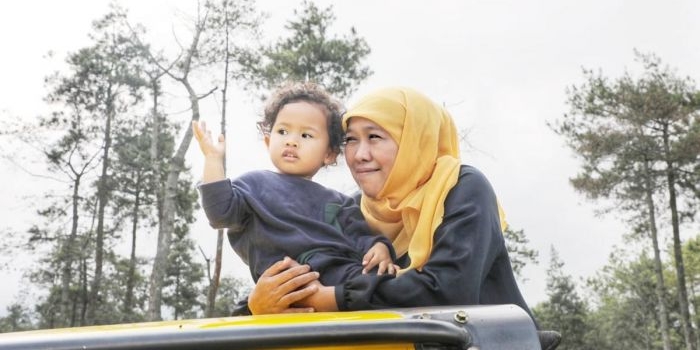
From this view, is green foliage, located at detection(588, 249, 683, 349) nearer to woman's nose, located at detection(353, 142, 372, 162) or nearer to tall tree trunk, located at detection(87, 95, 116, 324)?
tall tree trunk, located at detection(87, 95, 116, 324)

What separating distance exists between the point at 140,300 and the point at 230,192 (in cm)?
3457

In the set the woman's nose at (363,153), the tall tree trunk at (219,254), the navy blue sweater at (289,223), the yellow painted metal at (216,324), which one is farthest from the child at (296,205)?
the tall tree trunk at (219,254)

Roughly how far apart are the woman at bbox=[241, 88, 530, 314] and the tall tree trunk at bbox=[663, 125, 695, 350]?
24.4 m

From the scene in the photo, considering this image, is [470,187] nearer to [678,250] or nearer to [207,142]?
[207,142]

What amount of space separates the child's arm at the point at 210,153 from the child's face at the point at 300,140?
199mm

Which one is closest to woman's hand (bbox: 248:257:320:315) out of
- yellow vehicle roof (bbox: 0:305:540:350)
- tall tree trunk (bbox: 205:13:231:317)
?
yellow vehicle roof (bbox: 0:305:540:350)

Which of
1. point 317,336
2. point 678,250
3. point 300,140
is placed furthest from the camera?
point 678,250

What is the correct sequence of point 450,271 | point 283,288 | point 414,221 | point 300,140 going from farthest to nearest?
point 300,140
point 414,221
point 283,288
point 450,271

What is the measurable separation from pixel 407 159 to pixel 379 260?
35cm

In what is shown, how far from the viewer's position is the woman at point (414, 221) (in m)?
1.94

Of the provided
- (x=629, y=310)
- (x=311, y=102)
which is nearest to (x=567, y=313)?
(x=629, y=310)

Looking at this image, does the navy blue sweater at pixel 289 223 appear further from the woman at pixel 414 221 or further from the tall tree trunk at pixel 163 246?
the tall tree trunk at pixel 163 246

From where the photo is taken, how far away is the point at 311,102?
Answer: 2646 millimetres

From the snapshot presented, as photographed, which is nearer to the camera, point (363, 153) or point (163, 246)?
point (363, 153)
